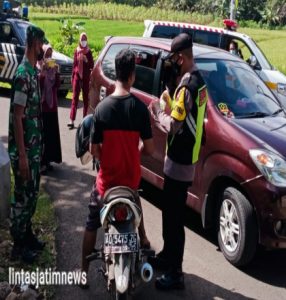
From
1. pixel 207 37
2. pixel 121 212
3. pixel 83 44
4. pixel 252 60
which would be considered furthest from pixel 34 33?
pixel 207 37

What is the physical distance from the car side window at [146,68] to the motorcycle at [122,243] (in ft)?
8.20

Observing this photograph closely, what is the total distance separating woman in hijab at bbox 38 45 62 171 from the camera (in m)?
6.93

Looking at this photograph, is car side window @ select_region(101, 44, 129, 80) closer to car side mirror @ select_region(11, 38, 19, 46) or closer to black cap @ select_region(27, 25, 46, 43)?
black cap @ select_region(27, 25, 46, 43)

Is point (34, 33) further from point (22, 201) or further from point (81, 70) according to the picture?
point (81, 70)

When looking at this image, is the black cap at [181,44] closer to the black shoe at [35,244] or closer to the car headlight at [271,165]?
the car headlight at [271,165]

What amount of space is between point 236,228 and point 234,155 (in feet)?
2.22

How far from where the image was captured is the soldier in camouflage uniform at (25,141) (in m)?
4.14

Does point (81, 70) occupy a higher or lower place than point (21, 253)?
higher

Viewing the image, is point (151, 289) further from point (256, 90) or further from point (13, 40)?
point (13, 40)

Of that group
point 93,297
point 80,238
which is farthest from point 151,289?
point 80,238

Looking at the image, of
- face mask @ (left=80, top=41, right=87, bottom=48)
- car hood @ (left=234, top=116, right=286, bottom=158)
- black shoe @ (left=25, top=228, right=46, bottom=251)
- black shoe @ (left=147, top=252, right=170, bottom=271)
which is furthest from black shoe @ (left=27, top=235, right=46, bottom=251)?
face mask @ (left=80, top=41, right=87, bottom=48)

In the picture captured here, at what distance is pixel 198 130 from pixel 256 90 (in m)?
1.91

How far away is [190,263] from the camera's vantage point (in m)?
4.84

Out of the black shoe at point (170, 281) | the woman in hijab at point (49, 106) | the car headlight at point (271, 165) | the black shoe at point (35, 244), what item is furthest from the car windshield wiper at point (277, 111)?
the woman in hijab at point (49, 106)
